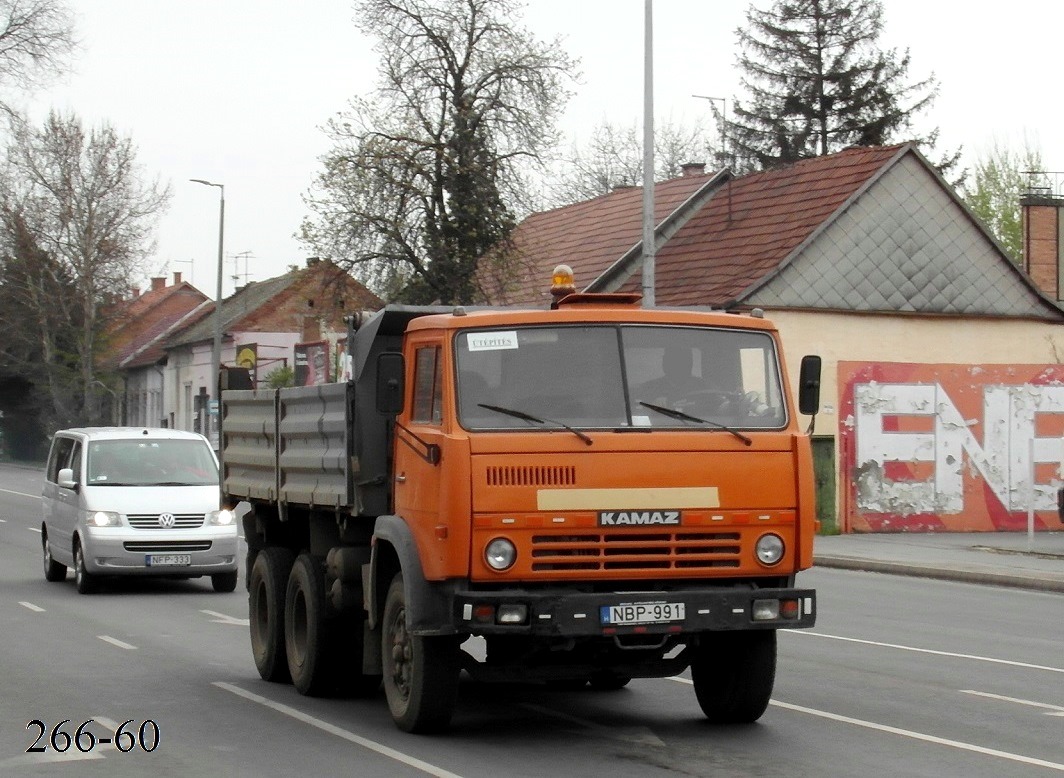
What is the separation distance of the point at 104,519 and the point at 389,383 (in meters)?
10.9

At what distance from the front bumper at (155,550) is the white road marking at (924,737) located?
33.2ft

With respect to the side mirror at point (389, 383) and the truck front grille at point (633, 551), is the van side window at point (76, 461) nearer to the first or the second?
the side mirror at point (389, 383)

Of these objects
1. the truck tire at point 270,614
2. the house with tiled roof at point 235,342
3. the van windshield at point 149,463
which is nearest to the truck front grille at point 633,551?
the truck tire at point 270,614

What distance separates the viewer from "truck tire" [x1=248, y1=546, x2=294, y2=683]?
1220 cm

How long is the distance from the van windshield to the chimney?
2574cm

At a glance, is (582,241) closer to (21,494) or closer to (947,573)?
(21,494)

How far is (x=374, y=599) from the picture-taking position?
10117 mm

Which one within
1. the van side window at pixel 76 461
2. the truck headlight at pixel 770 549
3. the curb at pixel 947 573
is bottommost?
the curb at pixel 947 573

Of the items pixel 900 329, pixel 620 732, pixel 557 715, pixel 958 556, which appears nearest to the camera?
pixel 620 732

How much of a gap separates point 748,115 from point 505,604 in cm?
5129

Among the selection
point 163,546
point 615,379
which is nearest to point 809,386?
point 615,379

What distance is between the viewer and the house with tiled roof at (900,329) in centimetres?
3306

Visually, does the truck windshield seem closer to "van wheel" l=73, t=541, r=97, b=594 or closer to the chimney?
"van wheel" l=73, t=541, r=97, b=594

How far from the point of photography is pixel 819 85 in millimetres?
57781
